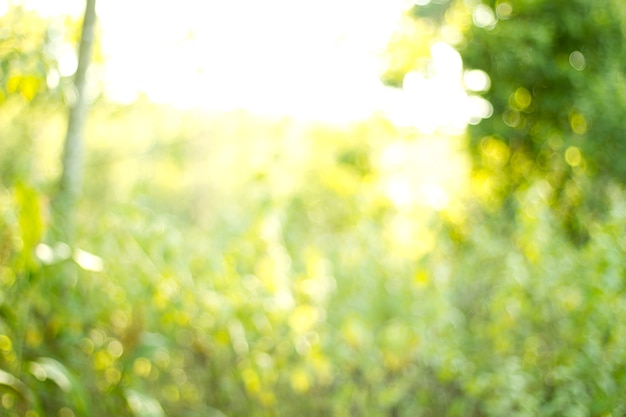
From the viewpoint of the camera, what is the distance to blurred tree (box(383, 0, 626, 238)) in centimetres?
384

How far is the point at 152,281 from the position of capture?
3047mm

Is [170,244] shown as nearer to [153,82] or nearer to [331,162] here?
[153,82]

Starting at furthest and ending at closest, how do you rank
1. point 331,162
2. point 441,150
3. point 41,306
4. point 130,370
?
point 331,162, point 441,150, point 41,306, point 130,370

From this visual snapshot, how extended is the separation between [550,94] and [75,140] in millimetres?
2495

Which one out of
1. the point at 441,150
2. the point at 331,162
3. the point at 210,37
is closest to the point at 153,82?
the point at 210,37

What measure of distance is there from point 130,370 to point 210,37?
5.91 feet

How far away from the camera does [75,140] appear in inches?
133

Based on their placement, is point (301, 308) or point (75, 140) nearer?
point (301, 308)

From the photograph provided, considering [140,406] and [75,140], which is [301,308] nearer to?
Answer: [140,406]

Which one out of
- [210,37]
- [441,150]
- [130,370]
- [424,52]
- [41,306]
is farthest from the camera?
[441,150]

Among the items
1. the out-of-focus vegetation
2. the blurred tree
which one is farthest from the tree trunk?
the blurred tree

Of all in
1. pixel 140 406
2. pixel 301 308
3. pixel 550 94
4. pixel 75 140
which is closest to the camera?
pixel 140 406

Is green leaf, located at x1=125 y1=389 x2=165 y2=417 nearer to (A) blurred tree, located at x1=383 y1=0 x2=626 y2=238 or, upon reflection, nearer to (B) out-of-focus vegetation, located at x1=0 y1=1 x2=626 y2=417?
(B) out-of-focus vegetation, located at x1=0 y1=1 x2=626 y2=417

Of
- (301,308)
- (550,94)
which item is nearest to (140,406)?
(301,308)
